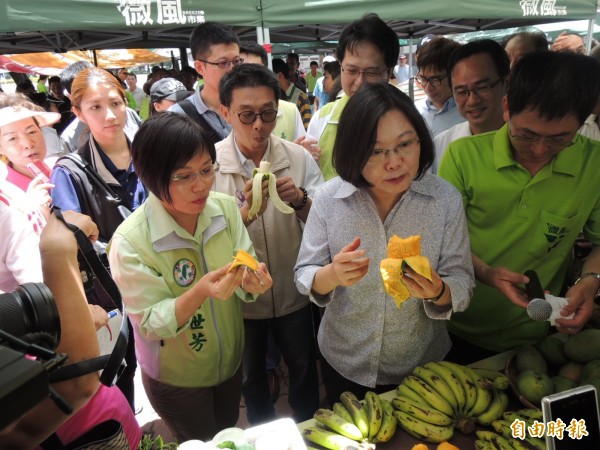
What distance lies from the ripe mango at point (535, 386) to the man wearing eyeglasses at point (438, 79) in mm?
2197

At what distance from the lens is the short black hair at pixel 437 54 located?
3.38 metres

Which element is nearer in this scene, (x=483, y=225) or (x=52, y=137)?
(x=483, y=225)

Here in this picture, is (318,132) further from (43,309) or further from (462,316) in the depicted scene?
(43,309)

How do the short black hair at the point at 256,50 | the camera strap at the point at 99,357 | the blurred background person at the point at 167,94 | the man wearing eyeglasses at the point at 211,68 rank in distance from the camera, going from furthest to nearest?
1. the blurred background person at the point at 167,94
2. the short black hair at the point at 256,50
3. the man wearing eyeglasses at the point at 211,68
4. the camera strap at the point at 99,357

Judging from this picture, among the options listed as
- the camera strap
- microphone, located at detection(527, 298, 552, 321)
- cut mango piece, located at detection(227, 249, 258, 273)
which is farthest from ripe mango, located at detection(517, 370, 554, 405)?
the camera strap

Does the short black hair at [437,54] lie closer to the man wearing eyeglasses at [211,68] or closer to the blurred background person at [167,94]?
the man wearing eyeglasses at [211,68]

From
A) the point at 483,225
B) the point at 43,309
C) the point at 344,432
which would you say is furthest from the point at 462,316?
the point at 43,309

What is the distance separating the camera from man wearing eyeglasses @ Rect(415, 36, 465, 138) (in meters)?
3.43

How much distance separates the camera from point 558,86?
5.56 feet

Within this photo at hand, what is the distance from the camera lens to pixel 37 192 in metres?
2.29

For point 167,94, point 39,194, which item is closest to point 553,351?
point 39,194

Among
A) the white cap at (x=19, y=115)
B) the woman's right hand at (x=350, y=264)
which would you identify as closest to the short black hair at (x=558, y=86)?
the woman's right hand at (x=350, y=264)

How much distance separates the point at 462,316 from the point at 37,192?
2.29 metres

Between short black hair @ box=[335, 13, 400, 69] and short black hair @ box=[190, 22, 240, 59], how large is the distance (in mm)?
A: 918
